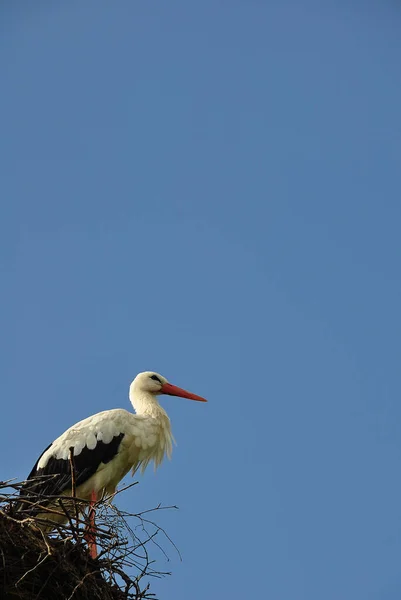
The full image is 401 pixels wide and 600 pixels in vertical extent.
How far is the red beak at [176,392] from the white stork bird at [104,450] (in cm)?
41

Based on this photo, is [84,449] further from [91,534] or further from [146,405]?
[91,534]

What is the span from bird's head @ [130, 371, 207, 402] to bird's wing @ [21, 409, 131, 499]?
2.59 feet

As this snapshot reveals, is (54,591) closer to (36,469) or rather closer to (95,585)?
(95,585)

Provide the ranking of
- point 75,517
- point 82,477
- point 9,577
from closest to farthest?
1. point 9,577
2. point 75,517
3. point 82,477

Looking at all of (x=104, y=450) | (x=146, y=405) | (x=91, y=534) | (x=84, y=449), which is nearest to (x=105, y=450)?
(x=104, y=450)

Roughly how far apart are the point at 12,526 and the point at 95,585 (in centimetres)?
48

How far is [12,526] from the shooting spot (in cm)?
491

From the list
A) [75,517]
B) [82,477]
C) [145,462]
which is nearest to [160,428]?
[145,462]

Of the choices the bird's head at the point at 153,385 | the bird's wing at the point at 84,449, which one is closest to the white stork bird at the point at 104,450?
the bird's wing at the point at 84,449

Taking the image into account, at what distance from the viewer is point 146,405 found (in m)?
7.79

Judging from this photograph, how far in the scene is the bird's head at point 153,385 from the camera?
26.3ft

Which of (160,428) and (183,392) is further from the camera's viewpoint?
(183,392)

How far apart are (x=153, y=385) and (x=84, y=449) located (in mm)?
1165

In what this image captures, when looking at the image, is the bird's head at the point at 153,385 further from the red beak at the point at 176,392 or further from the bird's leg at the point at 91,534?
the bird's leg at the point at 91,534
